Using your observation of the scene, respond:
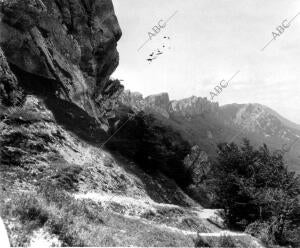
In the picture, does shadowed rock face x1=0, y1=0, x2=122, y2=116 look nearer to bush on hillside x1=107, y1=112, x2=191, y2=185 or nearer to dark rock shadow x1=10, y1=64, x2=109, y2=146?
dark rock shadow x1=10, y1=64, x2=109, y2=146

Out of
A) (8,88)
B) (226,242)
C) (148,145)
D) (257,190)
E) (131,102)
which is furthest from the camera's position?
(131,102)

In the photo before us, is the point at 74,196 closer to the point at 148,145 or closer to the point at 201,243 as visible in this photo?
the point at 201,243

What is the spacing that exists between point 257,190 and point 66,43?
26116 millimetres

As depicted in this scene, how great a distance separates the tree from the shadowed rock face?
17.3 meters

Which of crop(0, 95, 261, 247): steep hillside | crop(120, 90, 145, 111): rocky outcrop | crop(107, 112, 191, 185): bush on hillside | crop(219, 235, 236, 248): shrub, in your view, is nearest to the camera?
crop(0, 95, 261, 247): steep hillside

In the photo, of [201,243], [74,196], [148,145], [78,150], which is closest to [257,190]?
[78,150]

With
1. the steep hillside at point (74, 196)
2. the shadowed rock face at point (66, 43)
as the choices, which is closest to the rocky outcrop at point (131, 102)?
the shadowed rock face at point (66, 43)

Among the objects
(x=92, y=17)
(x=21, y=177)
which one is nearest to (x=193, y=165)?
(x=92, y=17)

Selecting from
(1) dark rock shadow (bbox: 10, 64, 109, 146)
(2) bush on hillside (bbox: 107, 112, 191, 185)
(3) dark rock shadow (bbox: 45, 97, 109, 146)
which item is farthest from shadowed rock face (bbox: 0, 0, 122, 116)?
(2) bush on hillside (bbox: 107, 112, 191, 185)

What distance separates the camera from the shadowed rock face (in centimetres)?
3378

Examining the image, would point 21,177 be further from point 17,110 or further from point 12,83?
point 12,83

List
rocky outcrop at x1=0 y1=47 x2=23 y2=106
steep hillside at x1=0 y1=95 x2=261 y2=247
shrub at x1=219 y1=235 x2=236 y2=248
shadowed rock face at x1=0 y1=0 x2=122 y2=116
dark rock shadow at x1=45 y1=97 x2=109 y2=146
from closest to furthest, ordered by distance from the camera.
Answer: steep hillside at x1=0 y1=95 x2=261 y2=247 < shrub at x1=219 y1=235 x2=236 y2=248 < rocky outcrop at x1=0 y1=47 x2=23 y2=106 < shadowed rock face at x1=0 y1=0 x2=122 y2=116 < dark rock shadow at x1=45 y1=97 x2=109 y2=146

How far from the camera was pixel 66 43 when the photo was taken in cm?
4247

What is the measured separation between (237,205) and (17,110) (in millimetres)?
22043
